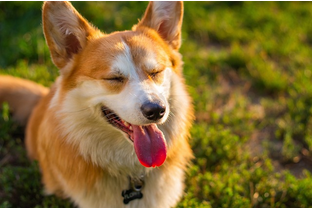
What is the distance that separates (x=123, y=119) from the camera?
101 inches

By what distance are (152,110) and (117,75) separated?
41cm

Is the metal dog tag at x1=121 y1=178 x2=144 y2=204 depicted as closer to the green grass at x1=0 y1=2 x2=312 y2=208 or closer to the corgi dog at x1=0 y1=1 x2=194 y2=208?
the corgi dog at x1=0 y1=1 x2=194 y2=208

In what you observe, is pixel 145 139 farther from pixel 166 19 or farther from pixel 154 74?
pixel 166 19

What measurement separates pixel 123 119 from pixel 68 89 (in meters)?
0.54

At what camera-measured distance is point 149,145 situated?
265 centimetres

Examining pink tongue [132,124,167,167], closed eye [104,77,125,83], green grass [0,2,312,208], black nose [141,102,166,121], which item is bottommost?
green grass [0,2,312,208]

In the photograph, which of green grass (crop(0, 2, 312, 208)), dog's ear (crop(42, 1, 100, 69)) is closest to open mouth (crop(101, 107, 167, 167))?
dog's ear (crop(42, 1, 100, 69))

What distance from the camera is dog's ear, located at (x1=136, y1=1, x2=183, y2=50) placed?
3.04m

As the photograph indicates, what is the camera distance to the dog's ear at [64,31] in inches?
105

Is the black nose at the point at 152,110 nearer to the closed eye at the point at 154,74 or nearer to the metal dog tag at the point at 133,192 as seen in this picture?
the closed eye at the point at 154,74

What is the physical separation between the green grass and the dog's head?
875 millimetres

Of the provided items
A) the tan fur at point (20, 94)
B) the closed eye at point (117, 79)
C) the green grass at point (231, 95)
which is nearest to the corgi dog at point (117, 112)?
the closed eye at point (117, 79)

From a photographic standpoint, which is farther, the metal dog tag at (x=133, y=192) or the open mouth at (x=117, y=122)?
the metal dog tag at (x=133, y=192)

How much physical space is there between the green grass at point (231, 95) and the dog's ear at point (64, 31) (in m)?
1.20
